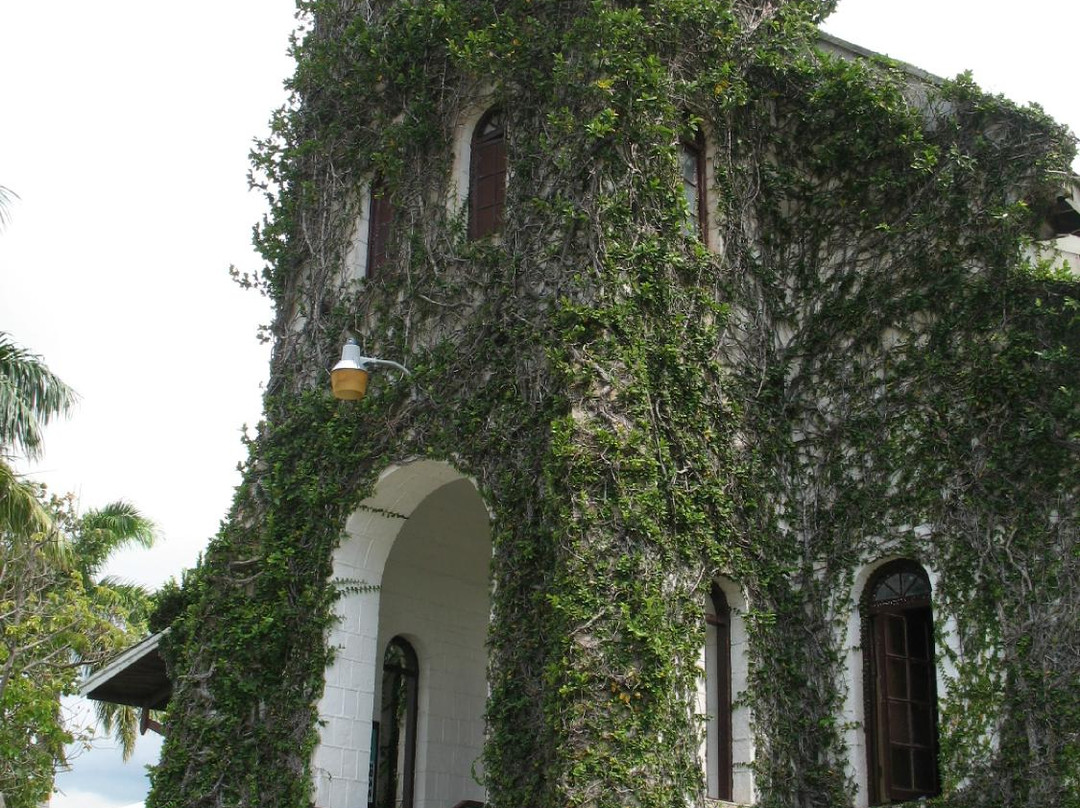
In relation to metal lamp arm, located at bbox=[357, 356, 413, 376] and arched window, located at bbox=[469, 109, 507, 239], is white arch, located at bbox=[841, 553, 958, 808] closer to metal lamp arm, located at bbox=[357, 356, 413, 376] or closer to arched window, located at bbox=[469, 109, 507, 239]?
metal lamp arm, located at bbox=[357, 356, 413, 376]

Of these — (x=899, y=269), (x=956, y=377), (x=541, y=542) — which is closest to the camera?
(x=541, y=542)

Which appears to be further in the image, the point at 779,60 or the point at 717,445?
the point at 779,60

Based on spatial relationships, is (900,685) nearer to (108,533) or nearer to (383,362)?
(383,362)

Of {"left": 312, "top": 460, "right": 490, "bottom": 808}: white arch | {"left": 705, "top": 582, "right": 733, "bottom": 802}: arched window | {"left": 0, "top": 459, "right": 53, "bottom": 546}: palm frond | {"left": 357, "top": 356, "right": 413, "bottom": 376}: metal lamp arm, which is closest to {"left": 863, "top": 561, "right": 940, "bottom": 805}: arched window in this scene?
{"left": 705, "top": 582, "right": 733, "bottom": 802}: arched window

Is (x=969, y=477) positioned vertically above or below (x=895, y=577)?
above

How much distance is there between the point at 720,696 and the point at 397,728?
493 cm

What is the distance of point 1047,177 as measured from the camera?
12.2m

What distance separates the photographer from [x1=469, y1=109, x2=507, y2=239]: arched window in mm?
13047

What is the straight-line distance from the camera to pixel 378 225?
14.0 metres

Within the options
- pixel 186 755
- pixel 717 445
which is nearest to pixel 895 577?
pixel 717 445

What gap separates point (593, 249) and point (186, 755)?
6009 mm

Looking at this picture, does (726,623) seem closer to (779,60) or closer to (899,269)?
(899,269)

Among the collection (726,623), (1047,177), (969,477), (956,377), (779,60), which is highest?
(779,60)

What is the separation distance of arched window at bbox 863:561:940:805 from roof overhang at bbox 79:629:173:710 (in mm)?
6883
